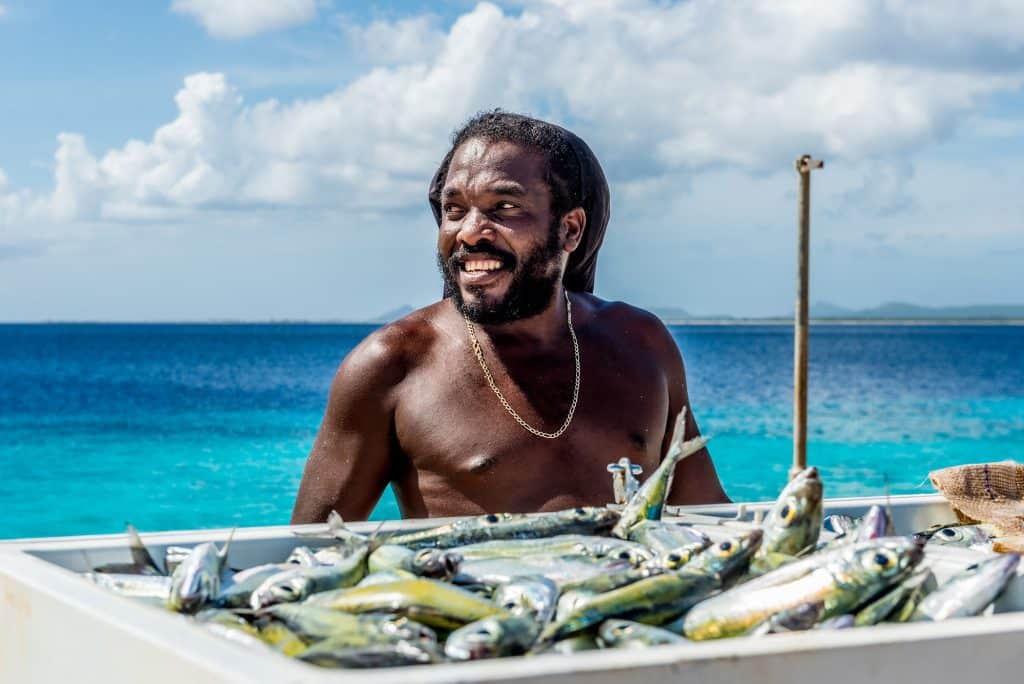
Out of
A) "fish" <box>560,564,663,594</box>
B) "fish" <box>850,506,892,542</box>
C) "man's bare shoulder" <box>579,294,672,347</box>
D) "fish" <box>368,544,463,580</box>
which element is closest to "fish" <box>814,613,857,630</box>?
"fish" <box>560,564,663,594</box>

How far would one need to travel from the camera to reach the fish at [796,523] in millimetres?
1926

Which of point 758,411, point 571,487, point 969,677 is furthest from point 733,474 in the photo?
point 969,677

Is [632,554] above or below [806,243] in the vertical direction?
below

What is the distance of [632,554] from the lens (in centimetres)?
193

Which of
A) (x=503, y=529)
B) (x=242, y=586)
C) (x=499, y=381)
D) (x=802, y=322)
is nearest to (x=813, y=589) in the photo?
(x=503, y=529)

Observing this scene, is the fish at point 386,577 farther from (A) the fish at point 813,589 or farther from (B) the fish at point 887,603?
(B) the fish at point 887,603

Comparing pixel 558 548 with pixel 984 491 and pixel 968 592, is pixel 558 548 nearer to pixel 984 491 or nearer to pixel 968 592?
pixel 968 592

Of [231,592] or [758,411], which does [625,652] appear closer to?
[231,592]

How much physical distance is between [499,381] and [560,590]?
1.50m

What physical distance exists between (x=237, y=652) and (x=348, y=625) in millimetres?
225

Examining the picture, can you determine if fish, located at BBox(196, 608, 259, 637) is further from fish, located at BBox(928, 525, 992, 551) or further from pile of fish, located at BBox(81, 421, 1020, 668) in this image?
fish, located at BBox(928, 525, 992, 551)

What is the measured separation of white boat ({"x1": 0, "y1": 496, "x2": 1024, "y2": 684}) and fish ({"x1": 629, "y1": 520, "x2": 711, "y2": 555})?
357 millimetres

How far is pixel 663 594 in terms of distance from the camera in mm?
1688

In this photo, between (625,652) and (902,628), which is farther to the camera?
(902,628)
